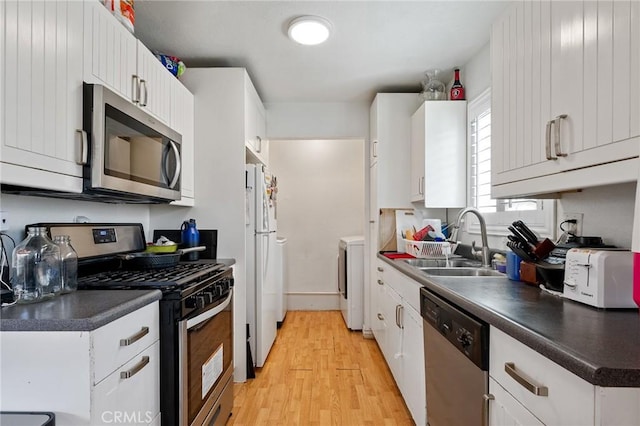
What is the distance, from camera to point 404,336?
6.82 feet

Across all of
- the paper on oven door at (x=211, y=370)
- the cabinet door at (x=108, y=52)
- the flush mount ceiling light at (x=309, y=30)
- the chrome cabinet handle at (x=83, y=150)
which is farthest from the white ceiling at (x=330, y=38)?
the paper on oven door at (x=211, y=370)

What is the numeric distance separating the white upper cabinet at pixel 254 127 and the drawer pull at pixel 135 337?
1.63 meters

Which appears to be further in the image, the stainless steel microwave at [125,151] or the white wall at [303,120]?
the white wall at [303,120]

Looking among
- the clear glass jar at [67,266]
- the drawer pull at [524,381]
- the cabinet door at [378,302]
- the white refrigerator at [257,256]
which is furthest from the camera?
the cabinet door at [378,302]

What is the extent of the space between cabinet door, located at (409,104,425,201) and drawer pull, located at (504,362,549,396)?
2.00 m

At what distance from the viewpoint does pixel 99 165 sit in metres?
1.38

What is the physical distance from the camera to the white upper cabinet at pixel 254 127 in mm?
2668

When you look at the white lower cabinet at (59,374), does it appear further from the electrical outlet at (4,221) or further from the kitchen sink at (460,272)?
the kitchen sink at (460,272)

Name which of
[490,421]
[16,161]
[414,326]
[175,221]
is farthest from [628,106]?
[175,221]

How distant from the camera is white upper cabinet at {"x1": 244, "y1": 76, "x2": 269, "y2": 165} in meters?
2.67

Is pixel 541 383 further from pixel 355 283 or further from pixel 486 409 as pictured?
pixel 355 283

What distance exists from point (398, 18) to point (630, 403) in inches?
81.3

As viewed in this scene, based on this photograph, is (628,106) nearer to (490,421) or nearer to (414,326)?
(490,421)

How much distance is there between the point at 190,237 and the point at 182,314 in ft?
3.51
